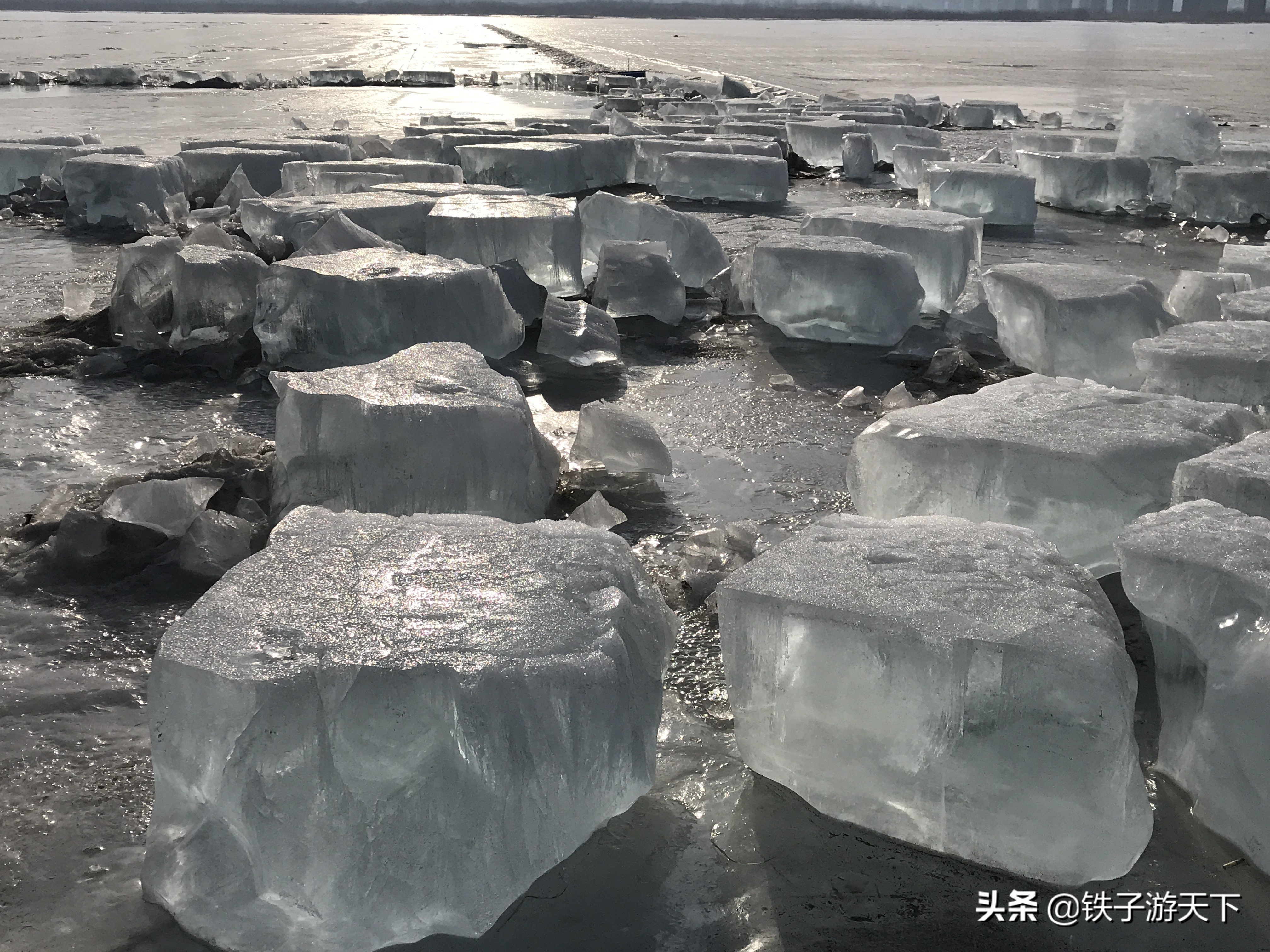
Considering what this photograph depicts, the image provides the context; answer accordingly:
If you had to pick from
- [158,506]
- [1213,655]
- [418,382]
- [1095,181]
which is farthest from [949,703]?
[1095,181]

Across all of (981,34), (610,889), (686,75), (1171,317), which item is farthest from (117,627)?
(981,34)

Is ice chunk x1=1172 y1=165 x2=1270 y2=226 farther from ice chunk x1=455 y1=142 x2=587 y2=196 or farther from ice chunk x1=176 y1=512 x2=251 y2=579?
ice chunk x1=176 y1=512 x2=251 y2=579

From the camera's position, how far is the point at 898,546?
4.96 feet

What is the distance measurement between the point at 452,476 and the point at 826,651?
1.02 metres

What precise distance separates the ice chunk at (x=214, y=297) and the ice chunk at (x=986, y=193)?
355 centimetres

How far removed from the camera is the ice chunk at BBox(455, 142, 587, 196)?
6445 mm

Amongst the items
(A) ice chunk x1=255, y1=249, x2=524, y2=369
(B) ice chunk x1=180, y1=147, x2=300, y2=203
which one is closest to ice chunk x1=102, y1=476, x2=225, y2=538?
(A) ice chunk x1=255, y1=249, x2=524, y2=369

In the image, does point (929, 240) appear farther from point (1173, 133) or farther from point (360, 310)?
point (1173, 133)

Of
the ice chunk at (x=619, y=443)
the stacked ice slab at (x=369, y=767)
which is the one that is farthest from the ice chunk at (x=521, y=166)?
the stacked ice slab at (x=369, y=767)

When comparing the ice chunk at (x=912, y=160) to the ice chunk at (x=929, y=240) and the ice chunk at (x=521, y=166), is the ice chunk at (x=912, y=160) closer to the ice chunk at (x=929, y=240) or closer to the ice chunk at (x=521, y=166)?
the ice chunk at (x=521, y=166)

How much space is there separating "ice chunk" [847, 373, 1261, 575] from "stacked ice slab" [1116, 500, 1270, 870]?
14.8 inches

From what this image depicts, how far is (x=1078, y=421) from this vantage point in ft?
6.82

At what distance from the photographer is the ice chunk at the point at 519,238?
390cm

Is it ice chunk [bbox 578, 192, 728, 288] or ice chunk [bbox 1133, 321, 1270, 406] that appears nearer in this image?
ice chunk [bbox 1133, 321, 1270, 406]
